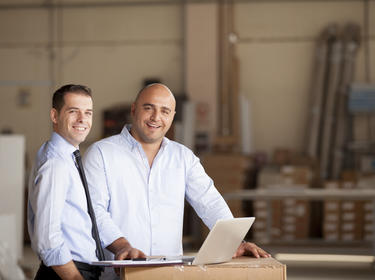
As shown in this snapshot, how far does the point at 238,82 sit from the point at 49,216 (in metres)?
7.74

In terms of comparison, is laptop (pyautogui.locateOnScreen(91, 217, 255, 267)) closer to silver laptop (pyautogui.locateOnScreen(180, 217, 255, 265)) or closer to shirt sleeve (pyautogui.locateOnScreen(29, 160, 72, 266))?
silver laptop (pyautogui.locateOnScreen(180, 217, 255, 265))

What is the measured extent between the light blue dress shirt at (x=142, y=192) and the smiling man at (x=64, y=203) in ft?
0.76

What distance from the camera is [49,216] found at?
7.19 feet

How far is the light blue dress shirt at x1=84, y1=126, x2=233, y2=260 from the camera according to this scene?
8.80 ft

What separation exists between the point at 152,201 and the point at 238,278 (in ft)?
2.10

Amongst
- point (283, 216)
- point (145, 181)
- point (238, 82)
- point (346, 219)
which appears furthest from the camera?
point (238, 82)

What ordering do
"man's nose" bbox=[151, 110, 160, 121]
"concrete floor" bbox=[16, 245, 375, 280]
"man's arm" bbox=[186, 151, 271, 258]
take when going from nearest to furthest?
"man's nose" bbox=[151, 110, 160, 121]
"man's arm" bbox=[186, 151, 271, 258]
"concrete floor" bbox=[16, 245, 375, 280]

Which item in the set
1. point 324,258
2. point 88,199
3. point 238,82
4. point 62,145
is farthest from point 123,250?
point 238,82

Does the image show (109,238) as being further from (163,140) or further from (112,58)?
(112,58)

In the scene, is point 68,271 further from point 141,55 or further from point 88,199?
point 141,55

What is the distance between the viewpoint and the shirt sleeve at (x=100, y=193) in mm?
2507

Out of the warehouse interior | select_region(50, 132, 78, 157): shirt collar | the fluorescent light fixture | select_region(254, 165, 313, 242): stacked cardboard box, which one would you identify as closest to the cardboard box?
select_region(50, 132, 78, 157): shirt collar

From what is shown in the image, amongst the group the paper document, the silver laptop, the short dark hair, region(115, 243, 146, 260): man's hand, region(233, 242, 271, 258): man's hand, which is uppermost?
the short dark hair

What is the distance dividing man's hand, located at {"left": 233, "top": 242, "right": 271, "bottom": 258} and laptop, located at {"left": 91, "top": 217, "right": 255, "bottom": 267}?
0.56 ft
